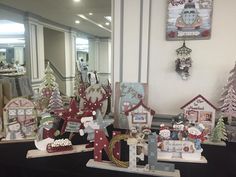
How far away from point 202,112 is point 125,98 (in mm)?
519

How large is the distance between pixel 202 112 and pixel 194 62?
0.36 m

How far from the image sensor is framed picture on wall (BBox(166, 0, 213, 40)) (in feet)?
4.60

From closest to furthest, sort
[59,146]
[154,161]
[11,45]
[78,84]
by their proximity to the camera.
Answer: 1. [154,161]
2. [59,146]
3. [78,84]
4. [11,45]

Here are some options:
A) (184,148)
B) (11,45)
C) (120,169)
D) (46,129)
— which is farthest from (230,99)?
(11,45)

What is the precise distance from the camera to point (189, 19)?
4.66ft

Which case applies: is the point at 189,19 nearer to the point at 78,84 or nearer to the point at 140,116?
the point at 140,116

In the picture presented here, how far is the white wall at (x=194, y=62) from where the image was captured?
1411mm

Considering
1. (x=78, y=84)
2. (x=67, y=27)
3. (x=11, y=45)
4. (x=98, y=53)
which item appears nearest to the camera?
(x=78, y=84)

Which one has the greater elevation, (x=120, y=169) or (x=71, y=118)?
(x=71, y=118)

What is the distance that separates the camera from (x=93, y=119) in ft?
4.17

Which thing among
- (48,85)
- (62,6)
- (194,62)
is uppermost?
(62,6)

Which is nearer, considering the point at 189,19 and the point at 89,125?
the point at 89,125

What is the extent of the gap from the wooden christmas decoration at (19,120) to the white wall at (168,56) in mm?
640

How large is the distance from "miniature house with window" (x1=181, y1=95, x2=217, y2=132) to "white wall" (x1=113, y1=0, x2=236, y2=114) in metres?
0.17
